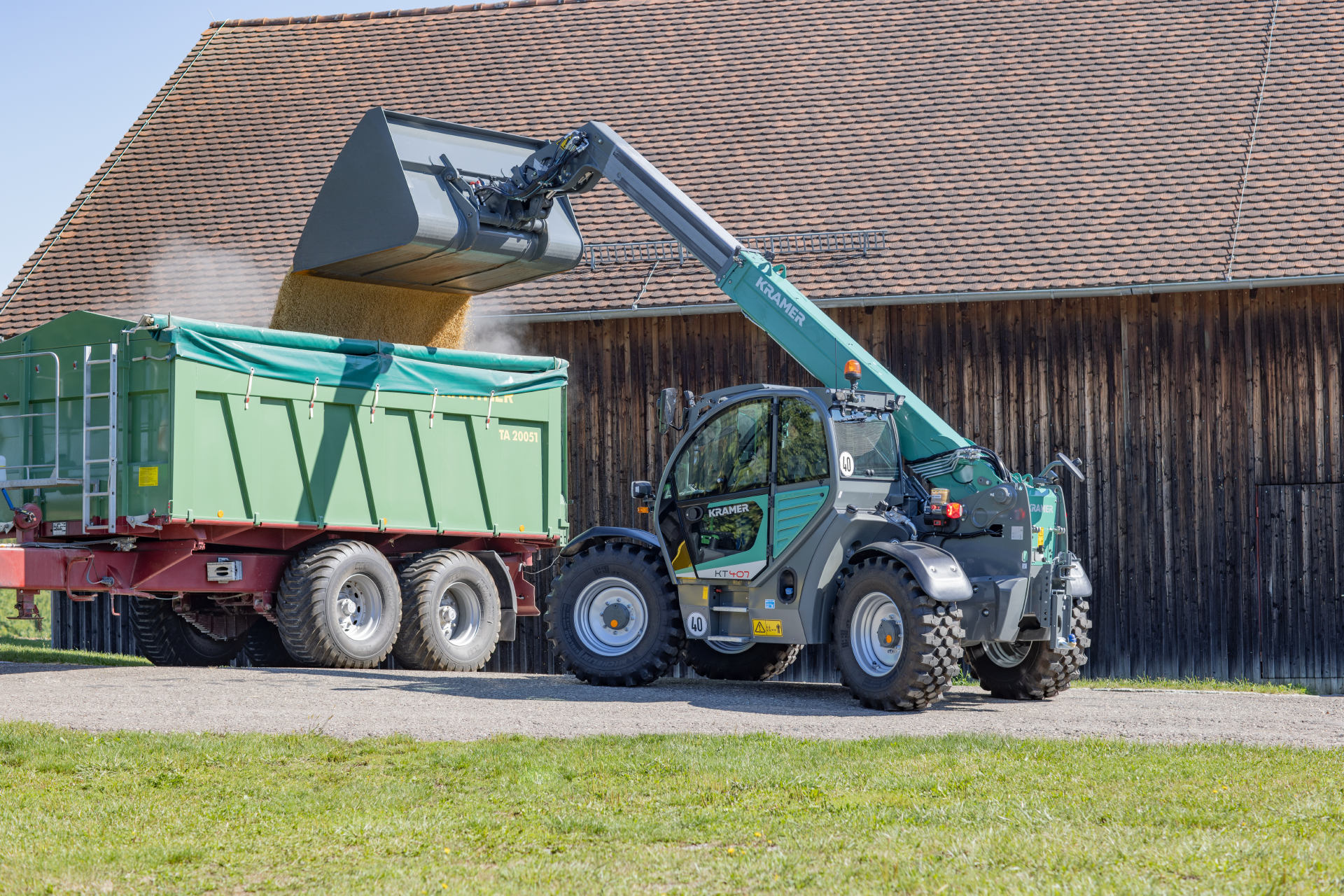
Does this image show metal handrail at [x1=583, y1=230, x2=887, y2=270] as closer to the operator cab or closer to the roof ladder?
the operator cab

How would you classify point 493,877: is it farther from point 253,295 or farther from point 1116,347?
point 253,295

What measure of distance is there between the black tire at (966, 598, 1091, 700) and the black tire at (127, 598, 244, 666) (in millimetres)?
7291

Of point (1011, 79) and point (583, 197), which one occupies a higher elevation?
point (1011, 79)

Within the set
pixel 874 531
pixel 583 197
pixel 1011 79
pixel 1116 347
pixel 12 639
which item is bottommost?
pixel 12 639

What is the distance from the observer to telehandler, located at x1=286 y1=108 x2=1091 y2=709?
34.6 feet

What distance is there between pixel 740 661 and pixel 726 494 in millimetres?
1938

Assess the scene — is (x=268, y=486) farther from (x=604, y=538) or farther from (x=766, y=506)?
(x=766, y=506)

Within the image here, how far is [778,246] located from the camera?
1686 centimetres

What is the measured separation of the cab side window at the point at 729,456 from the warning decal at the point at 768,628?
101 centimetres

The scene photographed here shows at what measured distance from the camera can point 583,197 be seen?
61.4ft

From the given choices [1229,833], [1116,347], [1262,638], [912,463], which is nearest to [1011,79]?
[1116,347]

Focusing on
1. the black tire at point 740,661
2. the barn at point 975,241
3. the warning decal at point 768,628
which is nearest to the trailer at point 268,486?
the black tire at point 740,661

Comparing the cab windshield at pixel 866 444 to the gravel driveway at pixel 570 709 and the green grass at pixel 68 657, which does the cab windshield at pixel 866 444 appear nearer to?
the gravel driveway at pixel 570 709

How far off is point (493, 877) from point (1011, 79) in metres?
15.5
